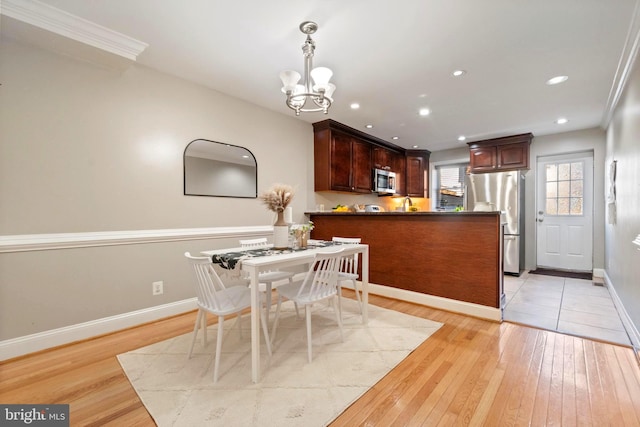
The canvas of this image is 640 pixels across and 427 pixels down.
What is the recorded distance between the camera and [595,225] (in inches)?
179

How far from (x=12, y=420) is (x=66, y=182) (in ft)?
5.41

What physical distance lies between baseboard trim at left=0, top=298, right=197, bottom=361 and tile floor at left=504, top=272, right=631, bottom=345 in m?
3.43

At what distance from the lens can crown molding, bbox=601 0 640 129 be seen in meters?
2.02

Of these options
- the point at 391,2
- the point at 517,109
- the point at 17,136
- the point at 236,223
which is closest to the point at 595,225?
the point at 517,109

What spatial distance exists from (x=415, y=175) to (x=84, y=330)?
586cm

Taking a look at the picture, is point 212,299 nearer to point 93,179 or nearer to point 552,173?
point 93,179

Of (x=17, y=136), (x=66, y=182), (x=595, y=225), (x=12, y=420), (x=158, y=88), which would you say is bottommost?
(x=12, y=420)

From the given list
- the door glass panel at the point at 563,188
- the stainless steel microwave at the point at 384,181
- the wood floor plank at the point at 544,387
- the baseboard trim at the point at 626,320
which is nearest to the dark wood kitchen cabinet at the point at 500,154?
the door glass panel at the point at 563,188

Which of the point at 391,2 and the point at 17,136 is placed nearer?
the point at 391,2

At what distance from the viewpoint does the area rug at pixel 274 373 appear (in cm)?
150

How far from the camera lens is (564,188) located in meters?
4.91

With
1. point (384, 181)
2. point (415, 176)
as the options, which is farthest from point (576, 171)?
point (384, 181)

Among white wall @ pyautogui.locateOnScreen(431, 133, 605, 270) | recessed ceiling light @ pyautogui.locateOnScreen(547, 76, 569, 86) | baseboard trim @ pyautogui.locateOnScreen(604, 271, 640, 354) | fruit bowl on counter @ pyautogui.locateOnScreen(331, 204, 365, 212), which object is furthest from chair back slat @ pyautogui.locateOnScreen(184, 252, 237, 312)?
white wall @ pyautogui.locateOnScreen(431, 133, 605, 270)

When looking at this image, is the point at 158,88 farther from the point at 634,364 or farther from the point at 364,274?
the point at 634,364
